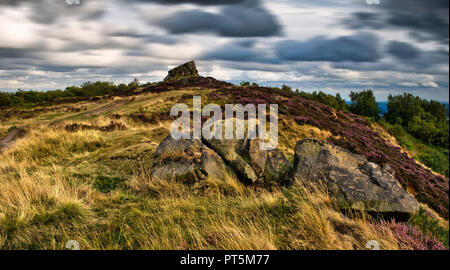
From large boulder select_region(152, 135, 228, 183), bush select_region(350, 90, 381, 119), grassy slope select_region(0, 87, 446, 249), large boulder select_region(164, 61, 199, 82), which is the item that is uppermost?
large boulder select_region(164, 61, 199, 82)

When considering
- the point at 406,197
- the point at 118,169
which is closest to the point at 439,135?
the point at 406,197

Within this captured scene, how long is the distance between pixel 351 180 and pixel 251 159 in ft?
10.6

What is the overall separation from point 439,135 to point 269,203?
66074 mm

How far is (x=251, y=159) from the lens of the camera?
8125 millimetres

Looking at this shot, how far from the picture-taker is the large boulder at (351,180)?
16.8 ft

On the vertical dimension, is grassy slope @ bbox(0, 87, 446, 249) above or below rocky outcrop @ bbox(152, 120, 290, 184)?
below

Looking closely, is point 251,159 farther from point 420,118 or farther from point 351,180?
point 420,118

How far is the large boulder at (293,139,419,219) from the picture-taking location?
5.12 metres

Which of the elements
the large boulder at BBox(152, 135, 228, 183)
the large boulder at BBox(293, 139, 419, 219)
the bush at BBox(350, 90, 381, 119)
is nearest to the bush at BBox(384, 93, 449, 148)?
the bush at BBox(350, 90, 381, 119)

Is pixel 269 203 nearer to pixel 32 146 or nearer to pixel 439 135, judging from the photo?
pixel 32 146

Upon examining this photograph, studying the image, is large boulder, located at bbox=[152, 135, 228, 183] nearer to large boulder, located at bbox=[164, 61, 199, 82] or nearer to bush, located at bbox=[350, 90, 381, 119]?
large boulder, located at bbox=[164, 61, 199, 82]

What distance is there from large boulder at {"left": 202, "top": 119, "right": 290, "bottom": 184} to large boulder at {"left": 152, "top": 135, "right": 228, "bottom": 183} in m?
0.47

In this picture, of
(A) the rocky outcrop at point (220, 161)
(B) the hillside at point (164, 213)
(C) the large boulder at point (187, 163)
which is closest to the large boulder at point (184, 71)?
(B) the hillside at point (164, 213)
